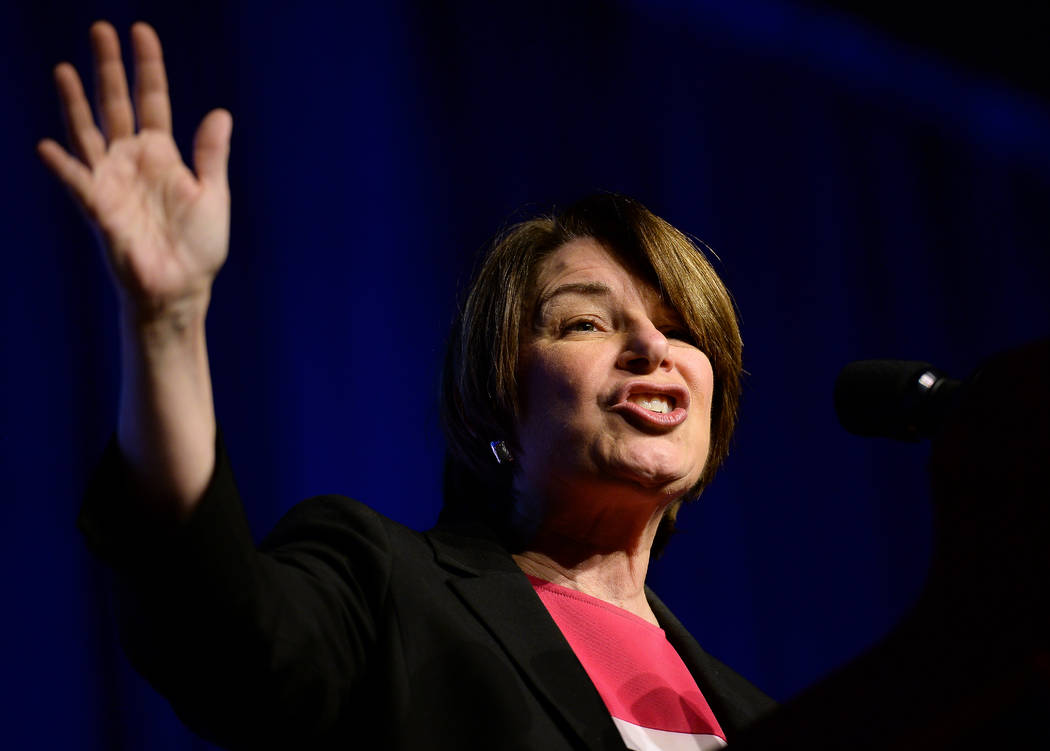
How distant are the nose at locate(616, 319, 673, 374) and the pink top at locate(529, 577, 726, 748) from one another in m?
0.30

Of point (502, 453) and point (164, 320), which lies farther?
point (502, 453)

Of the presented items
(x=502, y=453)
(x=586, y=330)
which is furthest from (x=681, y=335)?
(x=502, y=453)

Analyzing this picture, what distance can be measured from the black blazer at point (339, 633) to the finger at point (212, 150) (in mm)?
221

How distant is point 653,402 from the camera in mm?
1401

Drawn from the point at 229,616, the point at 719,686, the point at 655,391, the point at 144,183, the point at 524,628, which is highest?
the point at 144,183

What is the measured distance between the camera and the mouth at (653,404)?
136 cm

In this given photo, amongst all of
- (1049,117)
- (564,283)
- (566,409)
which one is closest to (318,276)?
(564,283)

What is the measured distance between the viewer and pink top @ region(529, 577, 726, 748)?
3.93 ft

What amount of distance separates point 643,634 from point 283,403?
0.94 meters

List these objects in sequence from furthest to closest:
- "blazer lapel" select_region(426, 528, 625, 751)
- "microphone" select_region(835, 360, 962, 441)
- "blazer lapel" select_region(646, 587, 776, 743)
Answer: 1. "blazer lapel" select_region(646, 587, 776, 743)
2. "blazer lapel" select_region(426, 528, 625, 751)
3. "microphone" select_region(835, 360, 962, 441)

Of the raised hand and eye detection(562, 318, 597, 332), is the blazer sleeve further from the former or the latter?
eye detection(562, 318, 597, 332)

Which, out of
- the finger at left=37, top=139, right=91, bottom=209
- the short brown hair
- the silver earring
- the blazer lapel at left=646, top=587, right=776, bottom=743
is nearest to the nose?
the short brown hair

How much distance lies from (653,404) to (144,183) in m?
0.75

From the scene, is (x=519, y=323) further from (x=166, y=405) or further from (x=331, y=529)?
(x=166, y=405)
